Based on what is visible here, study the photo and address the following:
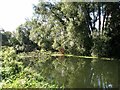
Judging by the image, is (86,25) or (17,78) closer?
(17,78)

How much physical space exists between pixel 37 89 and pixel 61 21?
1775 cm

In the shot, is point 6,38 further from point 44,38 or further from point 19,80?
point 19,80

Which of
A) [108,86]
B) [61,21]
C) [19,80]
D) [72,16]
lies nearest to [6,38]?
[61,21]

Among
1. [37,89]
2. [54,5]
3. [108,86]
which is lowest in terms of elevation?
[108,86]

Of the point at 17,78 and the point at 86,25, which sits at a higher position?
the point at 86,25

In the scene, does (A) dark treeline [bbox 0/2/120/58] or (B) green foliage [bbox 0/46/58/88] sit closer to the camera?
(B) green foliage [bbox 0/46/58/88]

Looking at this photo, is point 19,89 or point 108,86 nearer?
point 19,89

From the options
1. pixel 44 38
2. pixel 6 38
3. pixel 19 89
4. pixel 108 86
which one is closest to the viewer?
pixel 19 89

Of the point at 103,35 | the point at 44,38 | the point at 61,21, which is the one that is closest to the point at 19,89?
the point at 103,35

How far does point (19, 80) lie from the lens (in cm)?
688

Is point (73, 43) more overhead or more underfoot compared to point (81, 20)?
more underfoot

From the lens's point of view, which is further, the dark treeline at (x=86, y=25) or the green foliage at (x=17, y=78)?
the dark treeline at (x=86, y=25)

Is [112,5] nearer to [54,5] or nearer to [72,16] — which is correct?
[72,16]

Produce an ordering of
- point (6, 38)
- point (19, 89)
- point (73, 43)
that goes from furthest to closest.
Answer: point (6, 38), point (73, 43), point (19, 89)
